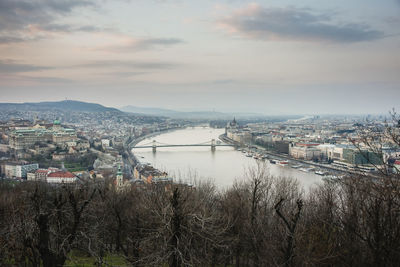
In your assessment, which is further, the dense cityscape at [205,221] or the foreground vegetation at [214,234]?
the dense cityscape at [205,221]

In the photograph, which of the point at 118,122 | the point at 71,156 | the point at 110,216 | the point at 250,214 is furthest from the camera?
the point at 118,122

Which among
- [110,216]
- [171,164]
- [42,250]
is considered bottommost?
[171,164]

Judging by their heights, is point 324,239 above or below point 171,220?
below

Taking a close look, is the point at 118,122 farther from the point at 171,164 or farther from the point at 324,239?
the point at 324,239

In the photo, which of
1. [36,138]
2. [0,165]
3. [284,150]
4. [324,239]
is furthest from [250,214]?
[36,138]

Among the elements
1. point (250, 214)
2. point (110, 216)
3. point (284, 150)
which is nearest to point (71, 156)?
point (284, 150)

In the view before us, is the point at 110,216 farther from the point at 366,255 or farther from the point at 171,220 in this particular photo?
the point at 366,255

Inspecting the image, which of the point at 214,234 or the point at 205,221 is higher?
the point at 205,221

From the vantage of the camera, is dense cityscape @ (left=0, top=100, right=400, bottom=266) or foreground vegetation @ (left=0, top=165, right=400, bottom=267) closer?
foreground vegetation @ (left=0, top=165, right=400, bottom=267)

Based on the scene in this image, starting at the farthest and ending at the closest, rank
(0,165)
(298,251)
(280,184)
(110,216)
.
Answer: (0,165)
(280,184)
(110,216)
(298,251)

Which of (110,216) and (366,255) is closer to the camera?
(366,255)
